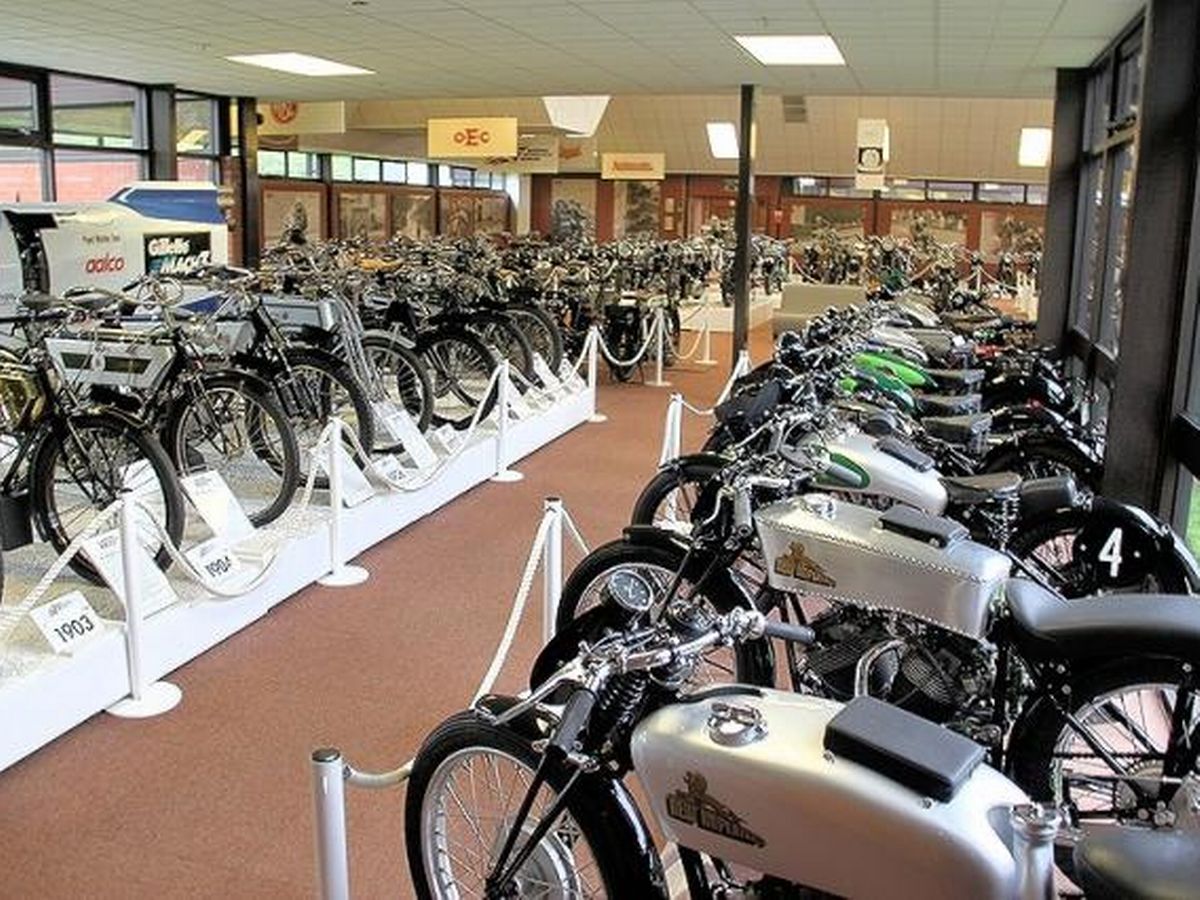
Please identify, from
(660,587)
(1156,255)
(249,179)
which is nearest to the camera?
(660,587)

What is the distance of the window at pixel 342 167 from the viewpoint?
18609mm

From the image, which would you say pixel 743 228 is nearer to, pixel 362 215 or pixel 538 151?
pixel 538 151

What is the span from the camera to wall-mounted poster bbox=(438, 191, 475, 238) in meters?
22.1

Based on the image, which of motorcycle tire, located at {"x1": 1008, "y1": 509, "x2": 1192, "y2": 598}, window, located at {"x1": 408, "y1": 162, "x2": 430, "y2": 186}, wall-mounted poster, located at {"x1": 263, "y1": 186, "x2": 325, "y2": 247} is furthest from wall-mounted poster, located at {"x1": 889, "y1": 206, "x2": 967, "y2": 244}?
motorcycle tire, located at {"x1": 1008, "y1": 509, "x2": 1192, "y2": 598}

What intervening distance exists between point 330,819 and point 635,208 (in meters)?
22.9

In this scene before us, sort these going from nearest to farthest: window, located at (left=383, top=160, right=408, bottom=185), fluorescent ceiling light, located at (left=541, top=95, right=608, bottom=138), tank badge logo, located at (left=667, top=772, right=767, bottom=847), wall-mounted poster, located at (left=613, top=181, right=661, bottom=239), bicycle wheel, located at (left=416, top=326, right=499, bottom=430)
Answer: tank badge logo, located at (left=667, top=772, right=767, bottom=847)
bicycle wheel, located at (left=416, top=326, right=499, bottom=430)
fluorescent ceiling light, located at (left=541, top=95, right=608, bottom=138)
window, located at (left=383, top=160, right=408, bottom=185)
wall-mounted poster, located at (left=613, top=181, right=661, bottom=239)

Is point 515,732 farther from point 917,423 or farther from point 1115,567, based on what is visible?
point 917,423

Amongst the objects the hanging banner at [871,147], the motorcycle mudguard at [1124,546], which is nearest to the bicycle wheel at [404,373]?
the motorcycle mudguard at [1124,546]

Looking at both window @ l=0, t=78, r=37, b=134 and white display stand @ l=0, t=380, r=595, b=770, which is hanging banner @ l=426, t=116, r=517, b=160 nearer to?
window @ l=0, t=78, r=37, b=134

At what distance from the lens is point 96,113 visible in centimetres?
1066

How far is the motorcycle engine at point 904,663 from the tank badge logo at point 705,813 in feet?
3.67

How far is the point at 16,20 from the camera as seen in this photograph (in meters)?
7.26

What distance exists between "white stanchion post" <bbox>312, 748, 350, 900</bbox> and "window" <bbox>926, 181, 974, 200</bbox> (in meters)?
21.8

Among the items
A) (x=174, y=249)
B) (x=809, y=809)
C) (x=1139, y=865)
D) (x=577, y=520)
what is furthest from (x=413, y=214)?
(x=1139, y=865)
